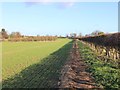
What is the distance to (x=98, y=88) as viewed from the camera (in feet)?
32.7

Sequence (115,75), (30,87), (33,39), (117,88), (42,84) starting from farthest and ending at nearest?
1. (33,39)
2. (115,75)
3. (42,84)
4. (30,87)
5. (117,88)

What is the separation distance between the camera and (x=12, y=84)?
1135 centimetres

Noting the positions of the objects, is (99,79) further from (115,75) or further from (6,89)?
(6,89)

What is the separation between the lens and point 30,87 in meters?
10.7

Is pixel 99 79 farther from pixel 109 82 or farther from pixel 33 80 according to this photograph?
pixel 33 80

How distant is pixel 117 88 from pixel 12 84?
408cm

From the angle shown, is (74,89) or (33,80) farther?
(33,80)

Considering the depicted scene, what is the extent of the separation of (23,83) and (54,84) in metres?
1.27

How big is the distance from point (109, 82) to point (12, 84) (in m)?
3.73

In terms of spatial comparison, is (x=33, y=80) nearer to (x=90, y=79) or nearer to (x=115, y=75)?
(x=90, y=79)

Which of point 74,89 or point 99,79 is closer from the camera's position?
point 74,89

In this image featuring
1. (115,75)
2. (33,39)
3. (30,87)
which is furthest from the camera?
(33,39)

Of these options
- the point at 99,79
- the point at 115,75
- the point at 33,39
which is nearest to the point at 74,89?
the point at 99,79

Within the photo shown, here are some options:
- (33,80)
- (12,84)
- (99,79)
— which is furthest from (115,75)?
(12,84)
